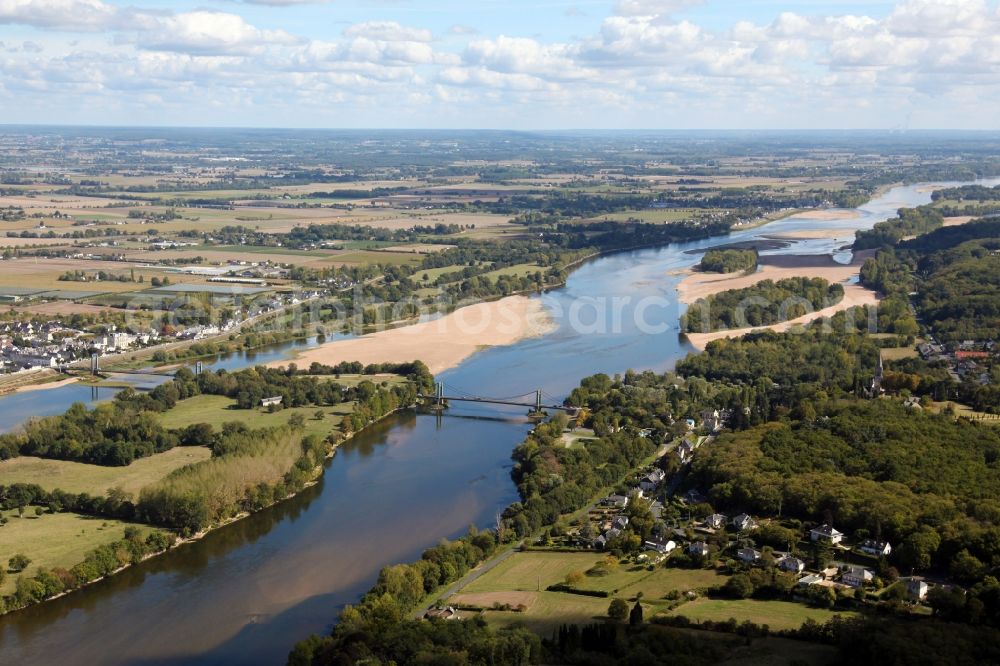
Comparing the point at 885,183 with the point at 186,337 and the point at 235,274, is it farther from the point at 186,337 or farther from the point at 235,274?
the point at 186,337

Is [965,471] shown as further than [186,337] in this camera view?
No

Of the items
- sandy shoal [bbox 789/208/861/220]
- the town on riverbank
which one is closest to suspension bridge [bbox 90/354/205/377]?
the town on riverbank

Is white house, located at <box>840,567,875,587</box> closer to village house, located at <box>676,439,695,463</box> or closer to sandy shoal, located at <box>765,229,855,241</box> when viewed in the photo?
village house, located at <box>676,439,695,463</box>

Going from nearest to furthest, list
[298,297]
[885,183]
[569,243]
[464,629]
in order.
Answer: [464,629], [298,297], [569,243], [885,183]

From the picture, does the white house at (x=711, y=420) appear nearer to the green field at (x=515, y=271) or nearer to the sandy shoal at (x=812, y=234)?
the green field at (x=515, y=271)

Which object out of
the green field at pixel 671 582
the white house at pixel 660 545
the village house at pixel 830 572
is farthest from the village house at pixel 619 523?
the village house at pixel 830 572

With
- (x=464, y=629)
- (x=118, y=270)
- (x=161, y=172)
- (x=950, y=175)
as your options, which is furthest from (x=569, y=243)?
(x=161, y=172)
